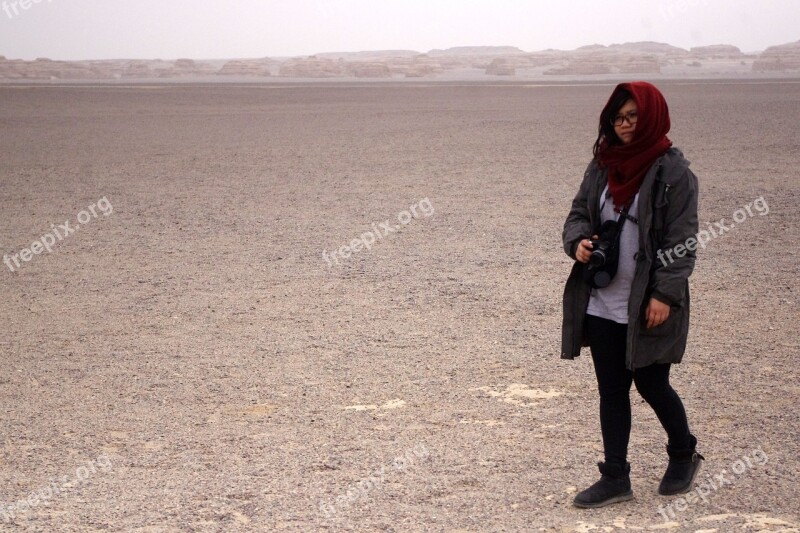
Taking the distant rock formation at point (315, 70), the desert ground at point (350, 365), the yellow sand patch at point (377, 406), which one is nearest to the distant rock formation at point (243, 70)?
the distant rock formation at point (315, 70)

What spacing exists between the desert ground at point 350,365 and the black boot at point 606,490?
0.21ft

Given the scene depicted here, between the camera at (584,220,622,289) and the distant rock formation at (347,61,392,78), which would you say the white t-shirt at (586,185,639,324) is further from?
the distant rock formation at (347,61,392,78)

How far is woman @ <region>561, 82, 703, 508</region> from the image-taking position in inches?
151

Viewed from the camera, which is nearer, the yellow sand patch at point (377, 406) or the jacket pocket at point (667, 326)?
the jacket pocket at point (667, 326)

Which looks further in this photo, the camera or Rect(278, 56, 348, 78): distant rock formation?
Rect(278, 56, 348, 78): distant rock formation

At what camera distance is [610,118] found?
395 cm

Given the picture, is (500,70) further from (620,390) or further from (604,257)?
(604,257)

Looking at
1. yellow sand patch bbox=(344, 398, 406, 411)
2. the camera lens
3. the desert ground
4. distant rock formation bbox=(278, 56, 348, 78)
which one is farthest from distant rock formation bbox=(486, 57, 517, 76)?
the camera lens

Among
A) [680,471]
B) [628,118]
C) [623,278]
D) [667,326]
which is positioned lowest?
[680,471]

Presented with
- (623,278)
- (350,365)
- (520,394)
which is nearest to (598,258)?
(623,278)

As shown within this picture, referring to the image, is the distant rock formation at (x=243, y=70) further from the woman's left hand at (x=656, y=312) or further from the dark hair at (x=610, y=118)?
the woman's left hand at (x=656, y=312)

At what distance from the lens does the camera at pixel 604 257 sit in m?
3.90

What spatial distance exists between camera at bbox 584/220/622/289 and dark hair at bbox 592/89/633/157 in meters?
0.36

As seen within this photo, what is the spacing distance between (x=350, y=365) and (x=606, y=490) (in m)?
2.59
